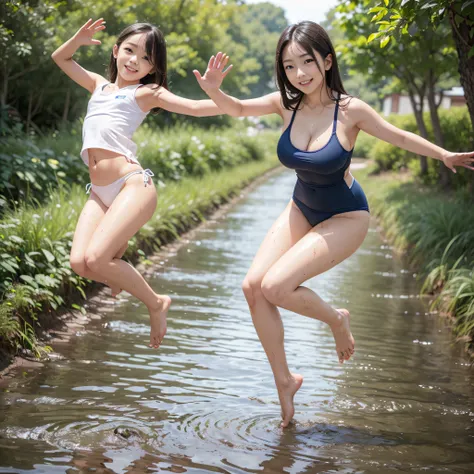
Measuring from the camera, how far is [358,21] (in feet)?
59.0

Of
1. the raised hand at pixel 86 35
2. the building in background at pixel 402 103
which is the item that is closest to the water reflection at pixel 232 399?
the raised hand at pixel 86 35

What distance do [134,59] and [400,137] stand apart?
5.99 feet

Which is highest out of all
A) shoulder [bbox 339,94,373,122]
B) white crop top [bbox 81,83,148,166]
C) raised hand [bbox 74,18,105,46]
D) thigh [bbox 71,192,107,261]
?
raised hand [bbox 74,18,105,46]

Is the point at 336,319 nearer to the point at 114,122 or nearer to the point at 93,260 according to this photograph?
the point at 93,260

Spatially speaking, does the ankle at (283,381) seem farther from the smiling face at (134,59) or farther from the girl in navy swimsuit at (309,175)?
the smiling face at (134,59)

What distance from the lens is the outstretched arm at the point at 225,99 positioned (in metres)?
5.30

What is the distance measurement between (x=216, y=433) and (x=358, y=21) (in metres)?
14.1

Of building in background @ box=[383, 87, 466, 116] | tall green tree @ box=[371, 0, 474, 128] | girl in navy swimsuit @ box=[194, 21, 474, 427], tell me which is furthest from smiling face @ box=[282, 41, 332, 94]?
building in background @ box=[383, 87, 466, 116]

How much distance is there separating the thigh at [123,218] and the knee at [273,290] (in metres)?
0.86

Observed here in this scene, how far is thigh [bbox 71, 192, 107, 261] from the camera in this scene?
546cm

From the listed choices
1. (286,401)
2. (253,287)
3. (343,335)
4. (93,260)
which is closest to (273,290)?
(253,287)

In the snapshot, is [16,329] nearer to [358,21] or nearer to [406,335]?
[406,335]

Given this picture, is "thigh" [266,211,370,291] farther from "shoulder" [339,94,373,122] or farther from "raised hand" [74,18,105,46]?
"raised hand" [74,18,105,46]

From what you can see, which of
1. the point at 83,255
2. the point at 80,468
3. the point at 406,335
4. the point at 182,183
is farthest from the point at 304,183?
the point at 182,183
